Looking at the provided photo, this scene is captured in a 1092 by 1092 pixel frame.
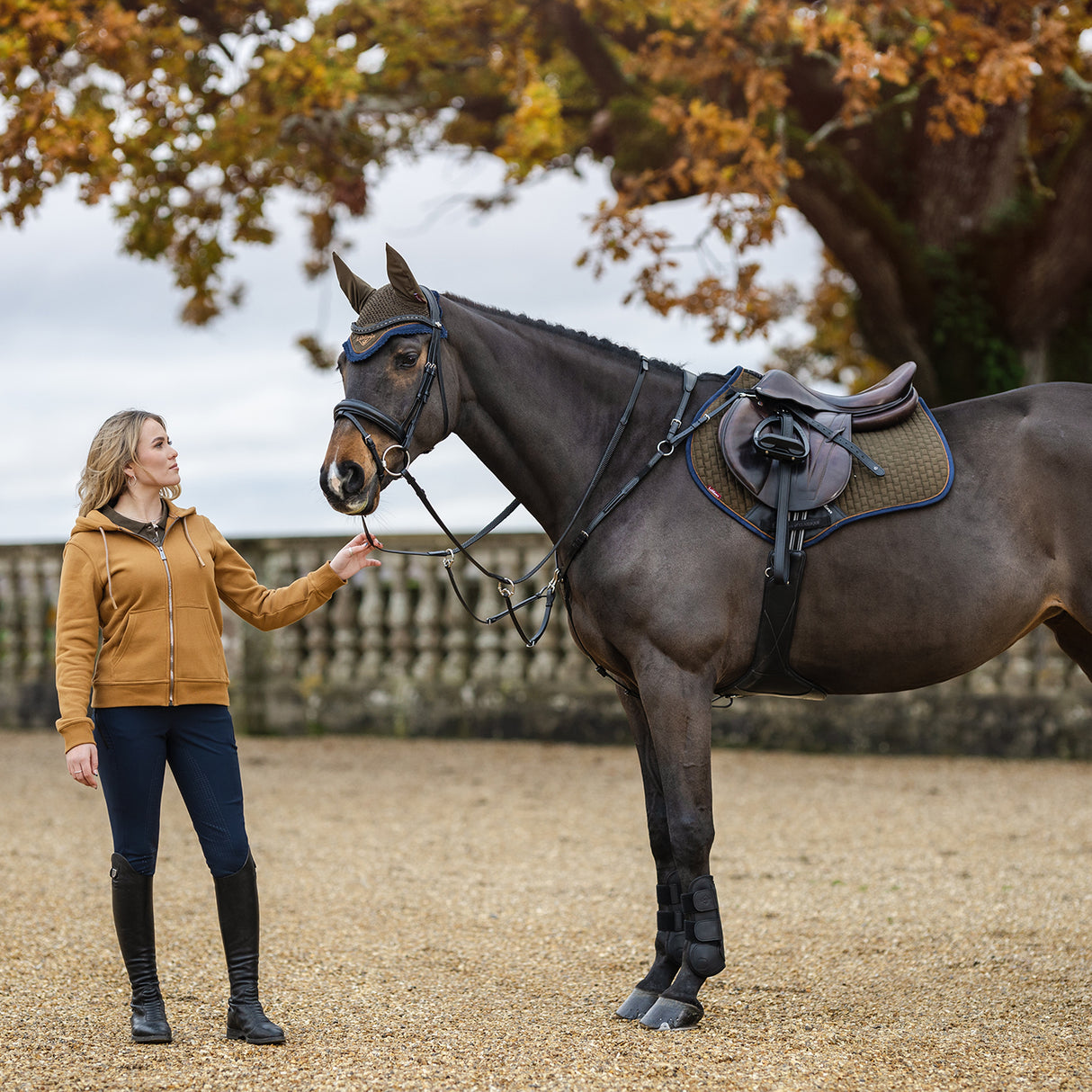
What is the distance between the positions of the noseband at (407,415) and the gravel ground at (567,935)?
5.92ft

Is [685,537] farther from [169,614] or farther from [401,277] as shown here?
[169,614]

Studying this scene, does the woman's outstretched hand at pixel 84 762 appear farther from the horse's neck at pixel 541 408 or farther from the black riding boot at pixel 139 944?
the horse's neck at pixel 541 408

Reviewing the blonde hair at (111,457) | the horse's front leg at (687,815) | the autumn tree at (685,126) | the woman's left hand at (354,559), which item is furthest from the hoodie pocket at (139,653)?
the autumn tree at (685,126)

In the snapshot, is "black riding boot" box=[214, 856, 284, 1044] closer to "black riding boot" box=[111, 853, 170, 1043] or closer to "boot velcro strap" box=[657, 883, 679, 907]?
"black riding boot" box=[111, 853, 170, 1043]

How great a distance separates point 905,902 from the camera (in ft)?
18.4

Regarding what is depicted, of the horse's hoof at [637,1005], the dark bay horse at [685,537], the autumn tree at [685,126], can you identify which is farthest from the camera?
the autumn tree at [685,126]

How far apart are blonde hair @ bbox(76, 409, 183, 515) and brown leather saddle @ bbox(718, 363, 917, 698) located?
1.85 m

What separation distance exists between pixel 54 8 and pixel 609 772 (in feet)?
22.6

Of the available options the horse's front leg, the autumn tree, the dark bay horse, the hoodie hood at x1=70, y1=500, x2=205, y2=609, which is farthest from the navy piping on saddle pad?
the autumn tree

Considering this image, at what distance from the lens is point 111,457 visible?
3.61 metres

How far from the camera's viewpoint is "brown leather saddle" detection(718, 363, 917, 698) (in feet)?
12.0

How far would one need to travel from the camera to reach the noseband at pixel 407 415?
3479 mm

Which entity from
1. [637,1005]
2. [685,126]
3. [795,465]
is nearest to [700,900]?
[637,1005]

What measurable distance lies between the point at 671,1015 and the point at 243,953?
1.37 metres
